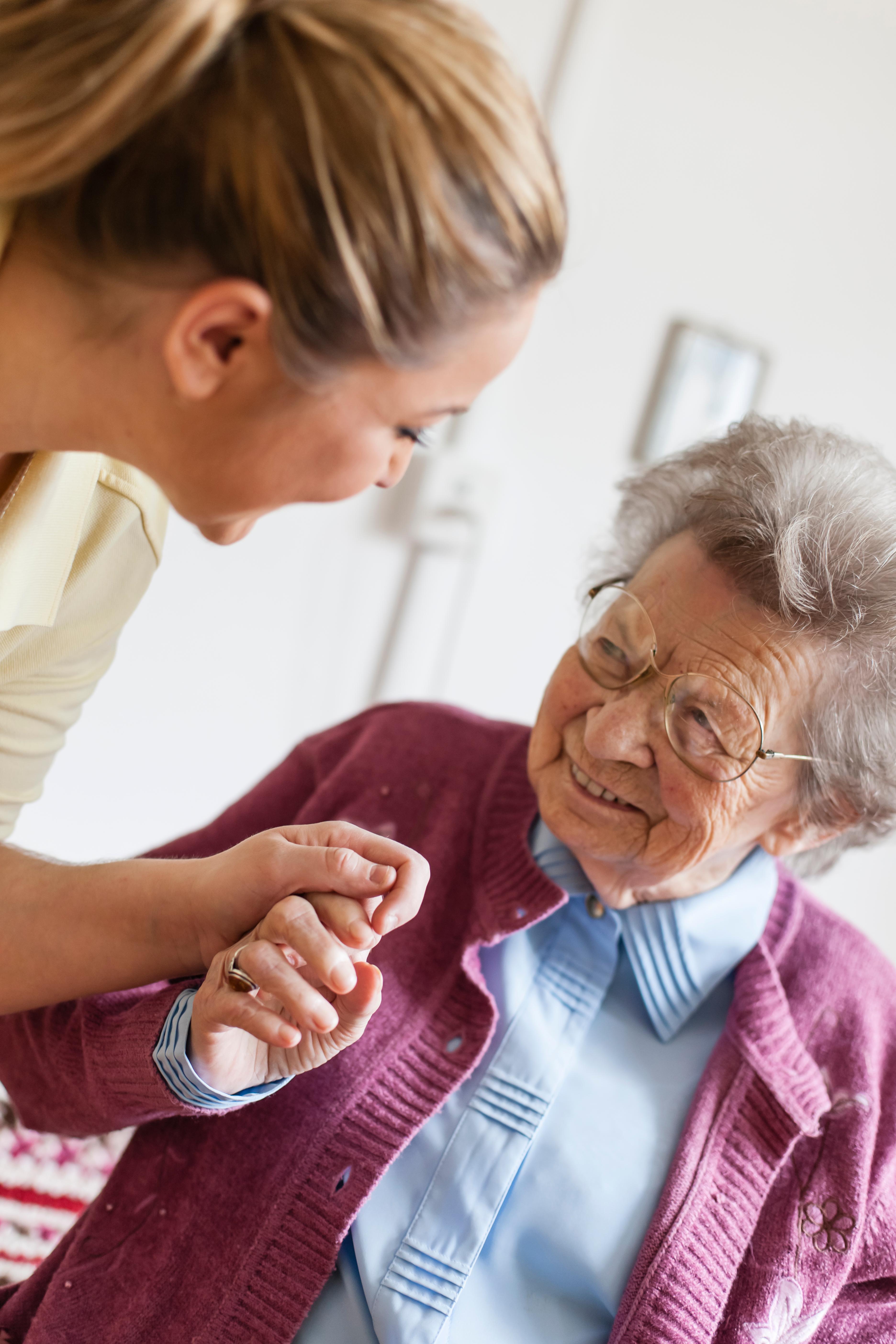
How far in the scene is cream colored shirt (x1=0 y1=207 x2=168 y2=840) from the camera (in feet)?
3.28

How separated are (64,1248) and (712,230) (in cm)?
196

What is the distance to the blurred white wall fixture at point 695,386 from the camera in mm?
2201

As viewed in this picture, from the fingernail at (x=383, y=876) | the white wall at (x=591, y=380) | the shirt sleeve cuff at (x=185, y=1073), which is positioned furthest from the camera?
the white wall at (x=591, y=380)

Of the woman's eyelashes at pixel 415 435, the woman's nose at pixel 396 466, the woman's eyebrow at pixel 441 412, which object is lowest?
the woman's nose at pixel 396 466

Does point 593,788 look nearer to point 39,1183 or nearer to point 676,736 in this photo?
point 676,736

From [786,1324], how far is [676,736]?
1.92ft

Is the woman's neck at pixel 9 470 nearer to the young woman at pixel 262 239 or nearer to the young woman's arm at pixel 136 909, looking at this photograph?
the young woman at pixel 262 239

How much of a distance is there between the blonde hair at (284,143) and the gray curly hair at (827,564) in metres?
0.58

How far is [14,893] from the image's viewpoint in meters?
1.13

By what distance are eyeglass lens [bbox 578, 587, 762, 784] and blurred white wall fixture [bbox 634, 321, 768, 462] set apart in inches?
40.6

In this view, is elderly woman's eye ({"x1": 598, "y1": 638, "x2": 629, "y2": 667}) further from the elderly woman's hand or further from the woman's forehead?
the elderly woman's hand

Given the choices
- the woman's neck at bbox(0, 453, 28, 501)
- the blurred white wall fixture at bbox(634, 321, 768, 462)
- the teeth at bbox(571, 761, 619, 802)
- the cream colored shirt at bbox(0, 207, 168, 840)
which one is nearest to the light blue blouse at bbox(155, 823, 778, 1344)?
the teeth at bbox(571, 761, 619, 802)

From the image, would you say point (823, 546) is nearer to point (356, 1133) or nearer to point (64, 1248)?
point (356, 1133)

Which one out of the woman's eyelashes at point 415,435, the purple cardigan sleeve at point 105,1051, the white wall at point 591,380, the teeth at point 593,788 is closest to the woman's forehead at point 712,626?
the teeth at point 593,788
